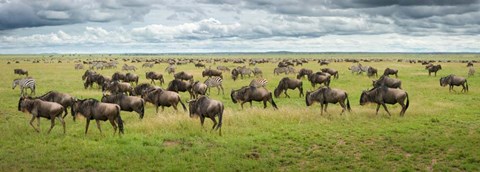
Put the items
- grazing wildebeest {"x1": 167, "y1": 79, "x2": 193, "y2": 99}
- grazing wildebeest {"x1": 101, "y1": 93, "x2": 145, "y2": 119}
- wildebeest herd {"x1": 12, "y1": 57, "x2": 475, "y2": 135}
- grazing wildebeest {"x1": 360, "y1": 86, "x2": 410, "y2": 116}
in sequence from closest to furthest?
wildebeest herd {"x1": 12, "y1": 57, "x2": 475, "y2": 135}
grazing wildebeest {"x1": 101, "y1": 93, "x2": 145, "y2": 119}
grazing wildebeest {"x1": 360, "y1": 86, "x2": 410, "y2": 116}
grazing wildebeest {"x1": 167, "y1": 79, "x2": 193, "y2": 99}

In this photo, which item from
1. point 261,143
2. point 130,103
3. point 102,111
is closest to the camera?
point 261,143

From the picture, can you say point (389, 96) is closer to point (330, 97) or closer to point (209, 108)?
point (330, 97)

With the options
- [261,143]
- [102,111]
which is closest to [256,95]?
[261,143]

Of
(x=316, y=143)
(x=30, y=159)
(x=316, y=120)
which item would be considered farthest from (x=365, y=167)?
(x=30, y=159)

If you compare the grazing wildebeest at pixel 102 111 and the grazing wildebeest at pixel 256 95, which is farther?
the grazing wildebeest at pixel 256 95

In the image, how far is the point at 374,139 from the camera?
1542 centimetres

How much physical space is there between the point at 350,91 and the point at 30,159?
26.2 metres

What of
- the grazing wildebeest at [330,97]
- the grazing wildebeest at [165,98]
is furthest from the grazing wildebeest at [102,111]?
the grazing wildebeest at [330,97]

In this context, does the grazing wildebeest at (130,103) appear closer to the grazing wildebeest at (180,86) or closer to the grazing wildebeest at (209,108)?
the grazing wildebeest at (209,108)

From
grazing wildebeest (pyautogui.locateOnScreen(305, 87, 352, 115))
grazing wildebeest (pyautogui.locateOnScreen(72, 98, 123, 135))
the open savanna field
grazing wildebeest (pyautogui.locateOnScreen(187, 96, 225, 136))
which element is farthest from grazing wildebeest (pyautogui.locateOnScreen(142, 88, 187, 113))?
grazing wildebeest (pyautogui.locateOnScreen(305, 87, 352, 115))

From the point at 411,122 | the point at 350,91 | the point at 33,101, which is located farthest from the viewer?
the point at 350,91

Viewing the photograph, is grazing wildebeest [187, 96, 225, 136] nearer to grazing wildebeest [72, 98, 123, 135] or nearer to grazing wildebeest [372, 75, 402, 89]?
grazing wildebeest [72, 98, 123, 135]

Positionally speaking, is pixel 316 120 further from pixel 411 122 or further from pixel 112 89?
pixel 112 89

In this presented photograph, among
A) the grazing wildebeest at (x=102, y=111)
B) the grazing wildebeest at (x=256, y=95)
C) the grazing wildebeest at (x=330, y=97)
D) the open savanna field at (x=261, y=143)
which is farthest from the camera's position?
the grazing wildebeest at (x=256, y=95)
